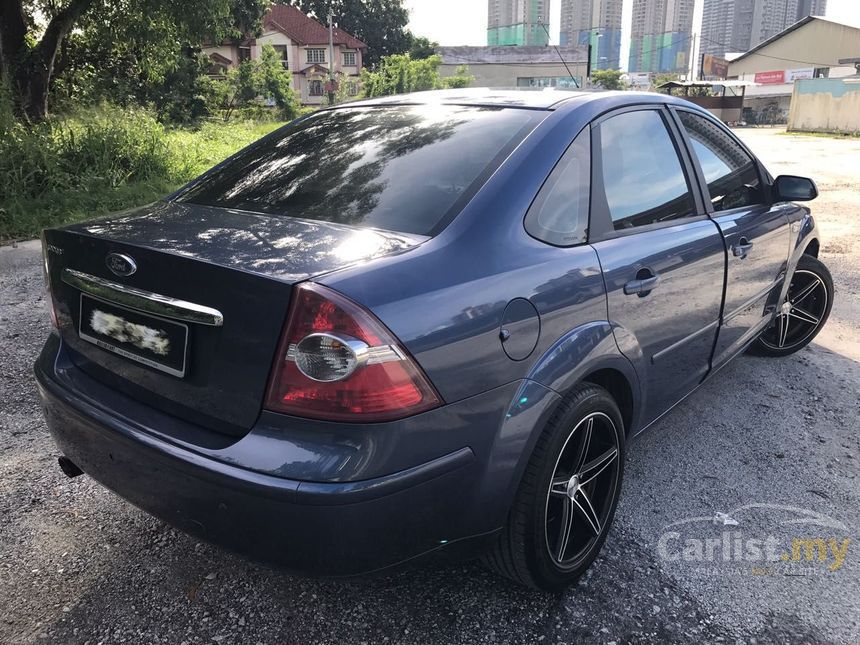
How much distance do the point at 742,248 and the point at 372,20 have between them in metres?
75.9

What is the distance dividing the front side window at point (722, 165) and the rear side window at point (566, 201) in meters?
0.97

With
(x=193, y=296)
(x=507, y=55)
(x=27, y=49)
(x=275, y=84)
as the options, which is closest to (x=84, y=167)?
(x=27, y=49)

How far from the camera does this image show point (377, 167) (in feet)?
7.69

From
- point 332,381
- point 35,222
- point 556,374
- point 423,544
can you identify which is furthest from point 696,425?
point 35,222

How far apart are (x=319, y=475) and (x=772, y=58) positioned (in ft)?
217

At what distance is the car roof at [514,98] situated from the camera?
255 centimetres

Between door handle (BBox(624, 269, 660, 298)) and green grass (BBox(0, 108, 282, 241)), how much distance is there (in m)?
7.58

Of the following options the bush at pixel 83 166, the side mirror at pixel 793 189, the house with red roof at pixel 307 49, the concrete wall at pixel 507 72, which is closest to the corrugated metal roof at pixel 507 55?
the concrete wall at pixel 507 72

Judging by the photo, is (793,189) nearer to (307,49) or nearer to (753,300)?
(753,300)

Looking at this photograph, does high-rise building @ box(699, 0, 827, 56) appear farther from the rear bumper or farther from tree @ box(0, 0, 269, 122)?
the rear bumper

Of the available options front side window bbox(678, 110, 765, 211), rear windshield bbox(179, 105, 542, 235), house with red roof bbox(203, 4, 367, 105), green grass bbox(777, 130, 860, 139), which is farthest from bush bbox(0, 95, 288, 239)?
house with red roof bbox(203, 4, 367, 105)

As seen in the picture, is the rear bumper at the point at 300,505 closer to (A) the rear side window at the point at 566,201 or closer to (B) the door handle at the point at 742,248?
(A) the rear side window at the point at 566,201

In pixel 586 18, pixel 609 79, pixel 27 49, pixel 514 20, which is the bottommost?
pixel 609 79

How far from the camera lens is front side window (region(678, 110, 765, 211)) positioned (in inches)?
122
